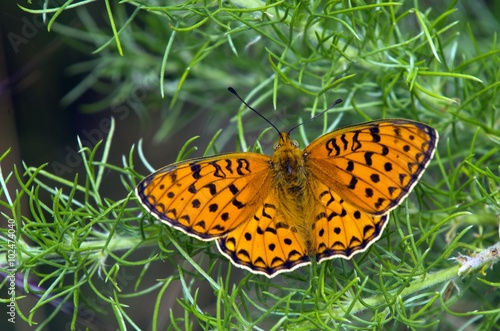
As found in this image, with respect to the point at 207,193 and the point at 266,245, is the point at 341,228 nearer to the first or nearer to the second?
the point at 266,245

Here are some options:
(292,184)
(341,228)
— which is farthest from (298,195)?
(341,228)

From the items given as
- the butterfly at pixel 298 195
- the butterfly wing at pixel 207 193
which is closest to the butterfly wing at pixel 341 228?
the butterfly at pixel 298 195

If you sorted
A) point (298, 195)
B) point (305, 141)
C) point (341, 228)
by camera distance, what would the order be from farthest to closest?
point (305, 141) → point (298, 195) → point (341, 228)

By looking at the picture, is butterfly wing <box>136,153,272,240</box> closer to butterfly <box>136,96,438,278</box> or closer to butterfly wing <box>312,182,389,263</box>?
butterfly <box>136,96,438,278</box>

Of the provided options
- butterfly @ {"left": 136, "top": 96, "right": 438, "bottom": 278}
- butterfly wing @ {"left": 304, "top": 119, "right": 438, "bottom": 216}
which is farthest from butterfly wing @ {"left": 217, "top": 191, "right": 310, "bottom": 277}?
butterfly wing @ {"left": 304, "top": 119, "right": 438, "bottom": 216}

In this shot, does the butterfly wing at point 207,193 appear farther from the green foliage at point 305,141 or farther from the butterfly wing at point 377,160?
the butterfly wing at point 377,160

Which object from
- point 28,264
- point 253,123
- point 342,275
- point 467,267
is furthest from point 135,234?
point 253,123

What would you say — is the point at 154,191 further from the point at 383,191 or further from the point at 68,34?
the point at 68,34
